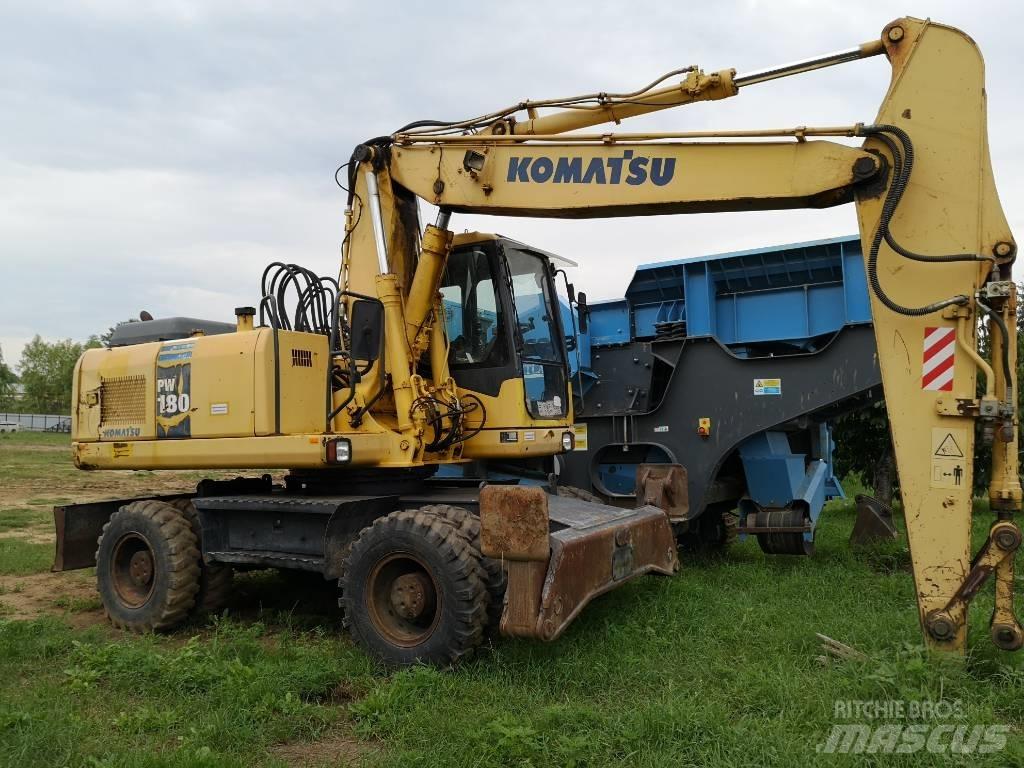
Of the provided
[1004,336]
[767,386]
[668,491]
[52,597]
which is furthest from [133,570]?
[1004,336]

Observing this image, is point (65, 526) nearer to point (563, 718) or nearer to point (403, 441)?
point (403, 441)

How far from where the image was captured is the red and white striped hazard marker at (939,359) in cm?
420

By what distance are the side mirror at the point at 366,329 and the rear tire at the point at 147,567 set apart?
2136mm

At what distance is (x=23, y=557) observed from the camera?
9195mm

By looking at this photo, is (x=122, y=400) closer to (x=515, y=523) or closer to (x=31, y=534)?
(x=515, y=523)

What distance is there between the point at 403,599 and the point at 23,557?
6.37 meters

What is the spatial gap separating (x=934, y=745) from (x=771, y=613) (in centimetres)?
216

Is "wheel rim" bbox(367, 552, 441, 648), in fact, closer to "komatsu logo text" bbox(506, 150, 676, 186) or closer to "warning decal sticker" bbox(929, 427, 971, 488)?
"komatsu logo text" bbox(506, 150, 676, 186)

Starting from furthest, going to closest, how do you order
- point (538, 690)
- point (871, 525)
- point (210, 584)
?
point (871, 525) < point (210, 584) < point (538, 690)

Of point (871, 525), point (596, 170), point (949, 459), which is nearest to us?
point (949, 459)

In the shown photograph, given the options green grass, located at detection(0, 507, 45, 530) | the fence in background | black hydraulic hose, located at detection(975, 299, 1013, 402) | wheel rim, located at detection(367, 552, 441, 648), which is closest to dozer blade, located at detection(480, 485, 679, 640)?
wheel rim, located at detection(367, 552, 441, 648)

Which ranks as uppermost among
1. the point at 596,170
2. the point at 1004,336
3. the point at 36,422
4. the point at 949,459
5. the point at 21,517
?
the point at 596,170

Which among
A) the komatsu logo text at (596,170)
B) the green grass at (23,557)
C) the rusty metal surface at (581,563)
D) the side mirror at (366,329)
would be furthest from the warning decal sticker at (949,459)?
the green grass at (23,557)

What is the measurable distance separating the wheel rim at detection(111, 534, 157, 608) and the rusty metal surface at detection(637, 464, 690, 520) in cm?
390
